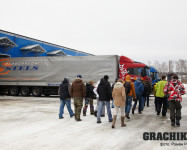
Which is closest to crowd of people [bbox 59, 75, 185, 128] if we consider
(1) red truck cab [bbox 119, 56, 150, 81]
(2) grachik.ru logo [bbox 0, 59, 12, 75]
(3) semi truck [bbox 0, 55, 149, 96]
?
(1) red truck cab [bbox 119, 56, 150, 81]

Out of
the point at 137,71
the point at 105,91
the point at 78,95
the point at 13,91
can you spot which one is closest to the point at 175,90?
the point at 105,91

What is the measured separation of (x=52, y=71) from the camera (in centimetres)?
2114

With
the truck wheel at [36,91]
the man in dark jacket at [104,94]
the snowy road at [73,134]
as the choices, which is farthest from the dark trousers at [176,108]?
the truck wheel at [36,91]

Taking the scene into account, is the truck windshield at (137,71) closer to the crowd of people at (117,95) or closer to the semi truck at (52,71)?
the semi truck at (52,71)

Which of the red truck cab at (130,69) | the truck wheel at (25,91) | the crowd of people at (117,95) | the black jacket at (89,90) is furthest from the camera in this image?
the truck wheel at (25,91)

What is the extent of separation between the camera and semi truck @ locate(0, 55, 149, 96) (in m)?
19.1

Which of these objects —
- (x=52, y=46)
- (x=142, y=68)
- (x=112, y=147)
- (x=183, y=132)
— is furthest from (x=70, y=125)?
(x=52, y=46)

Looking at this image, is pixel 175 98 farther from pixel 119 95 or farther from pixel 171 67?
pixel 171 67

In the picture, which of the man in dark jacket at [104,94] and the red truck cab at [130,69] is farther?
the red truck cab at [130,69]

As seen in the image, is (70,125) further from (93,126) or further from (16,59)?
(16,59)

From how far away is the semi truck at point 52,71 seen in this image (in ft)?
62.6

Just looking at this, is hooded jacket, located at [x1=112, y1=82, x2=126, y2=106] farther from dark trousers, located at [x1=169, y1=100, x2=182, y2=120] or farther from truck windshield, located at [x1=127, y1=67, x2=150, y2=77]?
truck windshield, located at [x1=127, y1=67, x2=150, y2=77]

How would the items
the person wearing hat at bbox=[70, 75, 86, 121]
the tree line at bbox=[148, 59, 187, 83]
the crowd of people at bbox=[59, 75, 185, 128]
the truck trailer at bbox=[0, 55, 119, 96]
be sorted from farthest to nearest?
1. the tree line at bbox=[148, 59, 187, 83]
2. the truck trailer at bbox=[0, 55, 119, 96]
3. the person wearing hat at bbox=[70, 75, 86, 121]
4. the crowd of people at bbox=[59, 75, 185, 128]

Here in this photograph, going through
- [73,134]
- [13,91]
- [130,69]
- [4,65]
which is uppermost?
[4,65]
